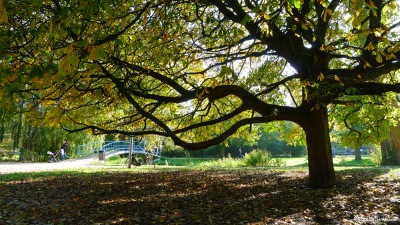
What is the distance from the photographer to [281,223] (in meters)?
5.41

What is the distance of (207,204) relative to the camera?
23.0 feet

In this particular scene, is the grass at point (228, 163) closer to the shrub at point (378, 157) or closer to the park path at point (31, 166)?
the shrub at point (378, 157)

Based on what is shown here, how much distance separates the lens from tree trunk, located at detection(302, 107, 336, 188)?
8459 millimetres

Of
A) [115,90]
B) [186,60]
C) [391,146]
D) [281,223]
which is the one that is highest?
[186,60]

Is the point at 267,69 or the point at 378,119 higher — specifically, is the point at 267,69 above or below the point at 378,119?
above

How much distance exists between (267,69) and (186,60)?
3.38m

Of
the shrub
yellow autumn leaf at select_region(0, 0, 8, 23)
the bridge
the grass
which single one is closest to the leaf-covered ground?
yellow autumn leaf at select_region(0, 0, 8, 23)

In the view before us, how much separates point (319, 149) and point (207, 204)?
134 inches

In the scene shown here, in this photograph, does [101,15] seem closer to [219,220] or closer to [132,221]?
[132,221]

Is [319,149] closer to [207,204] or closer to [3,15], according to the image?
[207,204]

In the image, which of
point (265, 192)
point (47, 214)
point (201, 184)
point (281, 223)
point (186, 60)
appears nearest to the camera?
point (281, 223)

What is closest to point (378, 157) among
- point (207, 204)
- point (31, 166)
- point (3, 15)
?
point (207, 204)

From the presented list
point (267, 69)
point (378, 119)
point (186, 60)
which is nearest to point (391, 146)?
point (378, 119)

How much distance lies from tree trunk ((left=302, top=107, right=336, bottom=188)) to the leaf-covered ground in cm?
40
